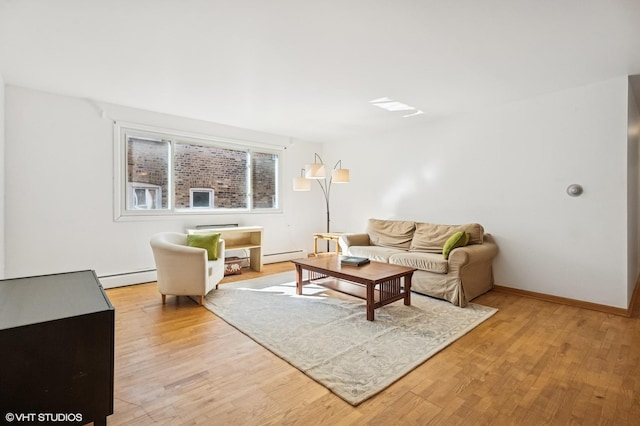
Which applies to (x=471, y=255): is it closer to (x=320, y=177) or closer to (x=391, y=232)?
(x=391, y=232)

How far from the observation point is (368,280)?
2.97 metres

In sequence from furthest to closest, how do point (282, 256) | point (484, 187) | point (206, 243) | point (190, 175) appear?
point (282, 256) < point (190, 175) < point (484, 187) < point (206, 243)

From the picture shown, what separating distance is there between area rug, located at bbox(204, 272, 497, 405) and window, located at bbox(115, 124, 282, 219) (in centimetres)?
168

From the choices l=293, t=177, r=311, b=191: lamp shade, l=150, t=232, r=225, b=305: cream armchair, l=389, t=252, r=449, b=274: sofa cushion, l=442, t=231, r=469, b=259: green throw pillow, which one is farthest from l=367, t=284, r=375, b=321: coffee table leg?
l=293, t=177, r=311, b=191: lamp shade

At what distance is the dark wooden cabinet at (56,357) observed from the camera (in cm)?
116

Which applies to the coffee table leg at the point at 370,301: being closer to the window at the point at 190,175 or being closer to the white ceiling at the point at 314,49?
the white ceiling at the point at 314,49

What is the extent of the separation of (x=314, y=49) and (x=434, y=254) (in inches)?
114

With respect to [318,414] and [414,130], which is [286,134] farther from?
[318,414]

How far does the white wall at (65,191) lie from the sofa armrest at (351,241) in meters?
2.60

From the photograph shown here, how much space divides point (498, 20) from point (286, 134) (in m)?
4.11

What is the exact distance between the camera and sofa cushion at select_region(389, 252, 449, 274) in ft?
11.7

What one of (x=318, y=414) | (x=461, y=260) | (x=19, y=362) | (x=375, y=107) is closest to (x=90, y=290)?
(x=19, y=362)

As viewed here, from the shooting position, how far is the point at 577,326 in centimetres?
294

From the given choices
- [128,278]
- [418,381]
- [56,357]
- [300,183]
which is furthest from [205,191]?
[418,381]
